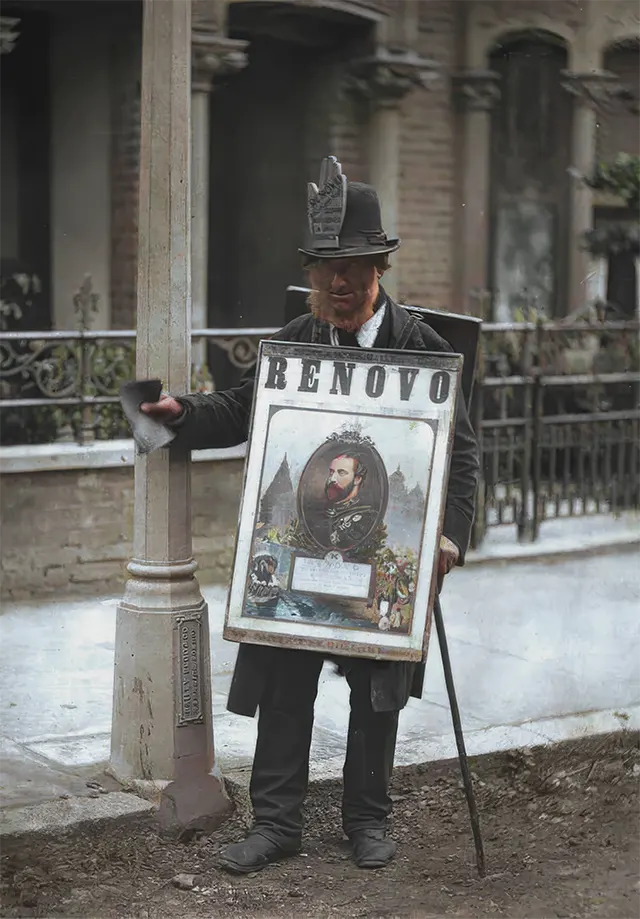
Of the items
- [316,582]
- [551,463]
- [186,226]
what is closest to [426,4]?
[551,463]

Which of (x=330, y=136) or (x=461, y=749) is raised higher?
(x=330, y=136)

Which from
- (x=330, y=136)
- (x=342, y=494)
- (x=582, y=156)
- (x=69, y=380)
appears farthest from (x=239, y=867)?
(x=582, y=156)

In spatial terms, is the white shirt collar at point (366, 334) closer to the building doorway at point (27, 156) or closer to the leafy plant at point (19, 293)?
the leafy plant at point (19, 293)

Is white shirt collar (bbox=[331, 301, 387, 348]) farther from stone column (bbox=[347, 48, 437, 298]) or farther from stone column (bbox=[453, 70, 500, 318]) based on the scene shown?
stone column (bbox=[453, 70, 500, 318])

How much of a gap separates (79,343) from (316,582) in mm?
4267

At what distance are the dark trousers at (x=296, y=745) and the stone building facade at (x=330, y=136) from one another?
5974 millimetres

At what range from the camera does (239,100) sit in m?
12.8

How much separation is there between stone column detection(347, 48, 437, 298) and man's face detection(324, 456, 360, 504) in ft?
24.3

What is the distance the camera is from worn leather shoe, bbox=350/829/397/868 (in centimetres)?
501

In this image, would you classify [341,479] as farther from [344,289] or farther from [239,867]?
[239,867]

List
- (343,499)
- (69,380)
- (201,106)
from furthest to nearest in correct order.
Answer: (201,106), (69,380), (343,499)

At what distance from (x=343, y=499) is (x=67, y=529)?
13.5 ft

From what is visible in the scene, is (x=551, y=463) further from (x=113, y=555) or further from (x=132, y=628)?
(x=132, y=628)

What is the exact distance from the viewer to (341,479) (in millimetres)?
4848
